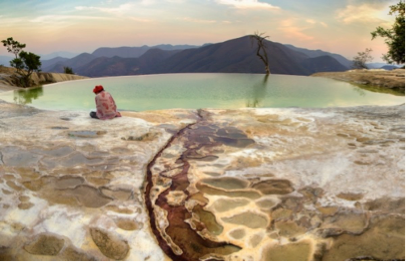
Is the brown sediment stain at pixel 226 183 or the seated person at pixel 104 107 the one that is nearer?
the brown sediment stain at pixel 226 183

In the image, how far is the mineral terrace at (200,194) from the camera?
2.86 m

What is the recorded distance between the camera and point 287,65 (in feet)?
331

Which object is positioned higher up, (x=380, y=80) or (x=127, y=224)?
(x=380, y=80)

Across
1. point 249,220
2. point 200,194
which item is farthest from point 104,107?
point 249,220

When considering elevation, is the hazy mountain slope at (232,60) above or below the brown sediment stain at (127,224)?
above

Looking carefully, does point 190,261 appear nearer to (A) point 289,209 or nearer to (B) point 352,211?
(A) point 289,209

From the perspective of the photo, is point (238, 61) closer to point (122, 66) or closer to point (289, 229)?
point (122, 66)

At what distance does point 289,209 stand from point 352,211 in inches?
31.7

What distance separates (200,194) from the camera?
378 centimetres

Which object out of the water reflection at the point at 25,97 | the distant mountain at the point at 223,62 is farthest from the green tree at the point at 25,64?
the distant mountain at the point at 223,62

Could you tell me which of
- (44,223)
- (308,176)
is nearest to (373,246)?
(308,176)

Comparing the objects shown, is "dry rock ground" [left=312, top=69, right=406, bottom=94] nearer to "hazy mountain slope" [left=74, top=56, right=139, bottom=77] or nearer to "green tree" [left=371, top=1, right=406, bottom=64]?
"green tree" [left=371, top=1, right=406, bottom=64]

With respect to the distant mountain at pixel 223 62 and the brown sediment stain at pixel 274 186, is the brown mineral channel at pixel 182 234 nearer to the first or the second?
the brown sediment stain at pixel 274 186

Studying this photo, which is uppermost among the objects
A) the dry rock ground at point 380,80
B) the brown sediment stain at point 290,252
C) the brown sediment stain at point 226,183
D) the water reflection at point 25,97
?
the dry rock ground at point 380,80
